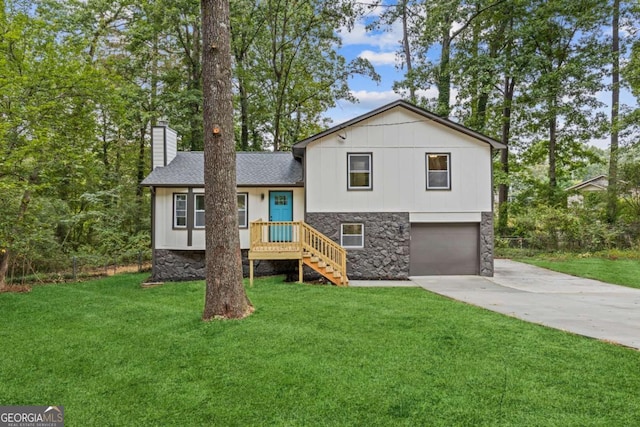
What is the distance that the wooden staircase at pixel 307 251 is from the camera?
9.44 m

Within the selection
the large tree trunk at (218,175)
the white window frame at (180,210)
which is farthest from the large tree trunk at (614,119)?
the white window frame at (180,210)

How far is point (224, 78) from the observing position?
557 centimetres

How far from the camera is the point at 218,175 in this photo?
5.54 meters

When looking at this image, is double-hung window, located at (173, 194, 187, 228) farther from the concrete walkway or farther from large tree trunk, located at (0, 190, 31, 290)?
the concrete walkway

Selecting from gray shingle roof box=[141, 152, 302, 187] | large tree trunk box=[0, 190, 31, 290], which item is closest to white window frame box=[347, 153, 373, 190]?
gray shingle roof box=[141, 152, 302, 187]

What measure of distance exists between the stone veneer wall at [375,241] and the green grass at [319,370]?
4.31m

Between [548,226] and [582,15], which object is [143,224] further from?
[582,15]

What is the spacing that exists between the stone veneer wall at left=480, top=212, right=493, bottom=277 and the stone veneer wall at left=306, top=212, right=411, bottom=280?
2374 millimetres

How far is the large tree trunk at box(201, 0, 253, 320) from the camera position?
5.50 metres

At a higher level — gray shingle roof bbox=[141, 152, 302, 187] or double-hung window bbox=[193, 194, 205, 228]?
gray shingle roof bbox=[141, 152, 302, 187]

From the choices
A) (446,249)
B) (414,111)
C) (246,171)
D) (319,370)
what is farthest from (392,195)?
(319,370)

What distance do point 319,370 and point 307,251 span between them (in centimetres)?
606

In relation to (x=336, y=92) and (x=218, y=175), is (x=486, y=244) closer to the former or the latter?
(x=218, y=175)

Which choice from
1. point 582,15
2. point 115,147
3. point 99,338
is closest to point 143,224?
point 115,147
